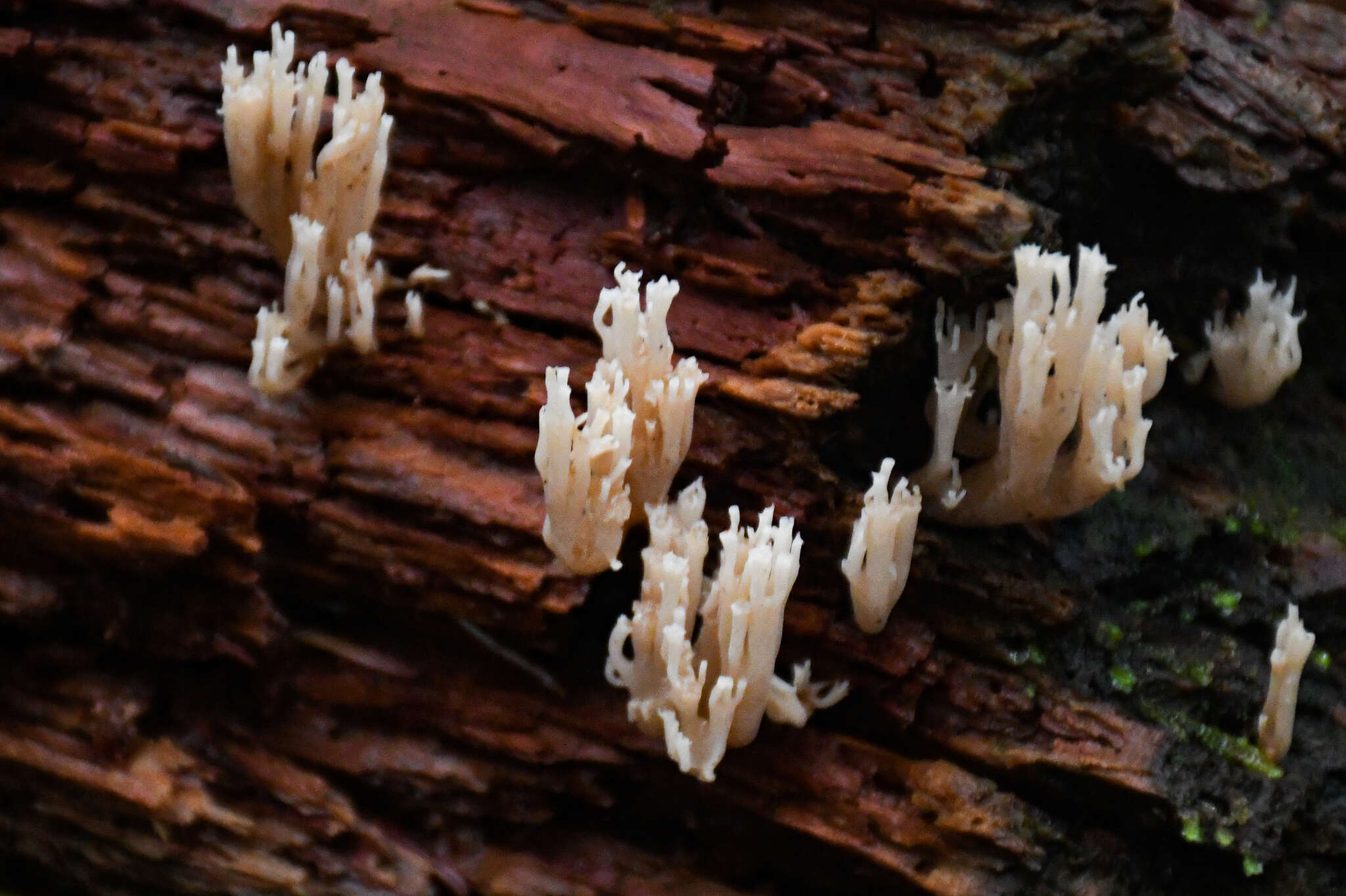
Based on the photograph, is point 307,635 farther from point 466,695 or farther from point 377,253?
point 377,253

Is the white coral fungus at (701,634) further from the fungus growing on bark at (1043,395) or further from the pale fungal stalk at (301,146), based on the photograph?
the pale fungal stalk at (301,146)

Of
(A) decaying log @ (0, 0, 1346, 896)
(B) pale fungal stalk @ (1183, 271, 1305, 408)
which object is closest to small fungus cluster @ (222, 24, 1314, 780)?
(A) decaying log @ (0, 0, 1346, 896)

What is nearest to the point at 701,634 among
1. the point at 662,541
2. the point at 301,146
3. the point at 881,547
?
the point at 662,541

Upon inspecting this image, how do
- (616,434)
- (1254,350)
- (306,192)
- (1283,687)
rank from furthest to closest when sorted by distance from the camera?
(1254,350) → (1283,687) → (306,192) → (616,434)

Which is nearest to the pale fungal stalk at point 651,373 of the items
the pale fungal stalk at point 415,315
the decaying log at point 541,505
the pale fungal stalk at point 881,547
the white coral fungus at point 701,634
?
the white coral fungus at point 701,634

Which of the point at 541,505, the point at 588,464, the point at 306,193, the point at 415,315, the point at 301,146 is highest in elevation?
the point at 301,146

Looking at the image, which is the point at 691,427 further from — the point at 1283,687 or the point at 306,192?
the point at 1283,687
